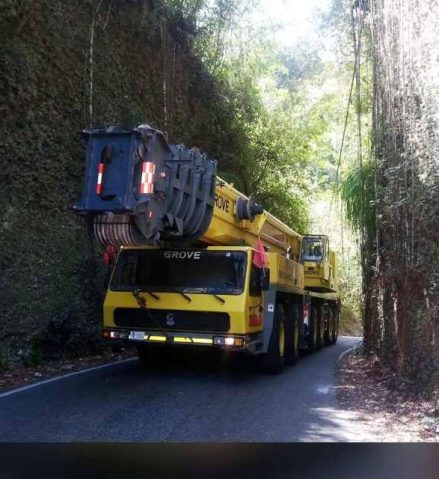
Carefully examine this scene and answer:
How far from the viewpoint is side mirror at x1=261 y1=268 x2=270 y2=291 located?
8.93 meters

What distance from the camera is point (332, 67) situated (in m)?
17.3

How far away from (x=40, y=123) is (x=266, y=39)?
38.9ft

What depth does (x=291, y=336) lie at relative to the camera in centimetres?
1121

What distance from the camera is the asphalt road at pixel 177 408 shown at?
575 cm

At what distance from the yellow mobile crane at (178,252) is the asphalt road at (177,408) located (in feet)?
1.92

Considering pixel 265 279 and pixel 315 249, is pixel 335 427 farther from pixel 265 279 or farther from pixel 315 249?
pixel 315 249

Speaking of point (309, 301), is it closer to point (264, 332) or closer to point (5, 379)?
point (264, 332)

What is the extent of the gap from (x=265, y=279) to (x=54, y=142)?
5.74 m


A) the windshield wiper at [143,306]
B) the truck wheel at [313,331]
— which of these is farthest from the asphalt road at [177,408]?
the truck wheel at [313,331]

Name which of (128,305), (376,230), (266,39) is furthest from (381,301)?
(266,39)

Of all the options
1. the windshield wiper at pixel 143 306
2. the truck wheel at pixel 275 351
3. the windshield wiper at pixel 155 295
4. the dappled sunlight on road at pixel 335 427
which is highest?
the windshield wiper at pixel 155 295

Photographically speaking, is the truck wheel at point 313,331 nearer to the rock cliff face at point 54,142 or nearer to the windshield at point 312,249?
the windshield at point 312,249

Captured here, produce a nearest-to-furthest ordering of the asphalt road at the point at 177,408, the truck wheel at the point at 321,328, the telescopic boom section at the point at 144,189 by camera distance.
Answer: the asphalt road at the point at 177,408 → the telescopic boom section at the point at 144,189 → the truck wheel at the point at 321,328

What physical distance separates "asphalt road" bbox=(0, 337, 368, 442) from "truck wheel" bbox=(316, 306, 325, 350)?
5588 millimetres
